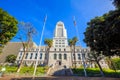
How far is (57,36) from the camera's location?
9338 cm

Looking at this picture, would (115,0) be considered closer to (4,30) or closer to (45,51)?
(4,30)

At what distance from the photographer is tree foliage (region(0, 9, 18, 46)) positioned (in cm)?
2747

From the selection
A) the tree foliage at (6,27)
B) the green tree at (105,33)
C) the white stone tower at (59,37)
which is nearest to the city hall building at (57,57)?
the white stone tower at (59,37)

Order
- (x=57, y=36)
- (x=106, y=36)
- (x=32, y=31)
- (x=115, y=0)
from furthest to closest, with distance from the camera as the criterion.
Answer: (x=57, y=36)
(x=32, y=31)
(x=106, y=36)
(x=115, y=0)

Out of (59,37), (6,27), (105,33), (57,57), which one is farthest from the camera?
(59,37)

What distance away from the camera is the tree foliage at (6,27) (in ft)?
90.1

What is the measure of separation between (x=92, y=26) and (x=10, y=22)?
691 inches

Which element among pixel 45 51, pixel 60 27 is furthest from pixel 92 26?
pixel 60 27

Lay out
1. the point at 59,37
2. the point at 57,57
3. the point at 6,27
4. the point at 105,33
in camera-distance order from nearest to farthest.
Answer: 1. the point at 105,33
2. the point at 6,27
3. the point at 57,57
4. the point at 59,37

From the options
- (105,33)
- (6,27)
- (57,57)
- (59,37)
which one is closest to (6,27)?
(6,27)

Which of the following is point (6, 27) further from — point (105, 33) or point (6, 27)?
point (105, 33)

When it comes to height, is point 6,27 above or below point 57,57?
below

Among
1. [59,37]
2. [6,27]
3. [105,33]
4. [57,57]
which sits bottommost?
[105,33]

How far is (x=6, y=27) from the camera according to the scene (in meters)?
27.9
